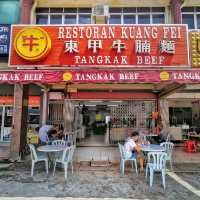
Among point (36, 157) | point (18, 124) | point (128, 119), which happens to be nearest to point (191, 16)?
point (128, 119)

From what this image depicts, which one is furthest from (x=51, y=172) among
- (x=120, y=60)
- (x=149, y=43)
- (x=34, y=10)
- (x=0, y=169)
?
(x=34, y=10)

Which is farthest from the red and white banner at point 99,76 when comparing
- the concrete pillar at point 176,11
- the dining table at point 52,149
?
the concrete pillar at point 176,11

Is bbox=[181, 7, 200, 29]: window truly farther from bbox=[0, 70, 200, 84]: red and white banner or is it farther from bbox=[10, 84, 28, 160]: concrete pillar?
bbox=[10, 84, 28, 160]: concrete pillar

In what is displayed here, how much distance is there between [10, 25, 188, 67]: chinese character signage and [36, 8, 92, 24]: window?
318 cm

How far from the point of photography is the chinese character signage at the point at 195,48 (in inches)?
322

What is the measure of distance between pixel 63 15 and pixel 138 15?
3.72 m

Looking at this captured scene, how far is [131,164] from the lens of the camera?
8109mm

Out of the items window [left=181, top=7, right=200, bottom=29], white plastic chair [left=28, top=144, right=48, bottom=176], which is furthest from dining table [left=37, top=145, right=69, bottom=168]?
window [left=181, top=7, right=200, bottom=29]

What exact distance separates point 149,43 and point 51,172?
5552mm

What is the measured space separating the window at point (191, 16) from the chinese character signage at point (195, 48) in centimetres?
301

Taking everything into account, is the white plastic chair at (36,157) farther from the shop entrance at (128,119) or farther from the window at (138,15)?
the window at (138,15)

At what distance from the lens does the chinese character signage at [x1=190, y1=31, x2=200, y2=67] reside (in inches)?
322

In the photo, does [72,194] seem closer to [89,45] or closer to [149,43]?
[89,45]

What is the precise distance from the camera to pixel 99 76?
734 cm
